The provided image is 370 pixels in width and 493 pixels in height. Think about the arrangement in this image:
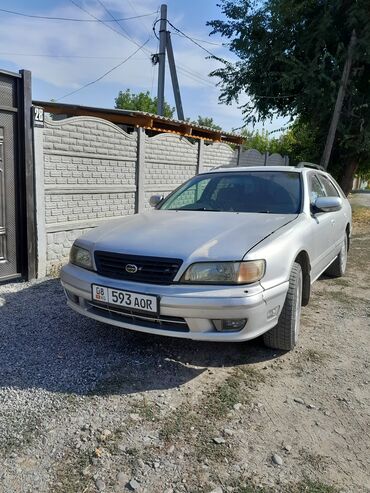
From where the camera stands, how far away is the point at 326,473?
2119 mm

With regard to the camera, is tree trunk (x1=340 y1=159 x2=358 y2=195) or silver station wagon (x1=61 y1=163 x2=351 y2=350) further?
tree trunk (x1=340 y1=159 x2=358 y2=195)

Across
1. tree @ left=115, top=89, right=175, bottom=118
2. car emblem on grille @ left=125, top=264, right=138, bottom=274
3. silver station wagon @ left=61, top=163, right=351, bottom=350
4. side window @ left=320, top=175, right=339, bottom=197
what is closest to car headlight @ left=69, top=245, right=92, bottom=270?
silver station wagon @ left=61, top=163, right=351, bottom=350

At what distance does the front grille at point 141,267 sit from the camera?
2900 millimetres

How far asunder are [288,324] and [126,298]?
1.31 metres

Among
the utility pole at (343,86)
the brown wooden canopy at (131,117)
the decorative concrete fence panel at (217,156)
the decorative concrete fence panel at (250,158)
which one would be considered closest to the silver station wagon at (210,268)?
the brown wooden canopy at (131,117)

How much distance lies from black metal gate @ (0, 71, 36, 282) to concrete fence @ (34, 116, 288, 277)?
0.16m

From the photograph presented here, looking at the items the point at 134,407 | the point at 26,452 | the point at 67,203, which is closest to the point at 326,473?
the point at 134,407

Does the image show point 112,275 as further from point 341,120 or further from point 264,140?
point 264,140

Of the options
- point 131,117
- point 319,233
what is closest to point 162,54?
point 131,117

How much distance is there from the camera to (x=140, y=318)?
3.02 metres

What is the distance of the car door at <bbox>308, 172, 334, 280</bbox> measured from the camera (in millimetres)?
4043

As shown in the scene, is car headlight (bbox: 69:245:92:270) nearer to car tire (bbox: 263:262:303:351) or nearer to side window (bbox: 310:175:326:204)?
car tire (bbox: 263:262:303:351)

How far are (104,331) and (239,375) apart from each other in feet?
4.49

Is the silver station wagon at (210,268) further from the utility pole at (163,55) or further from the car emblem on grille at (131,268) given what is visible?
the utility pole at (163,55)
